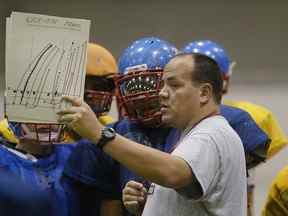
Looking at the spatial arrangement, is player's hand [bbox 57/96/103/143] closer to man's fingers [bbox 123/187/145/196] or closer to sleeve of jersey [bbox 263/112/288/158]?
man's fingers [bbox 123/187/145/196]

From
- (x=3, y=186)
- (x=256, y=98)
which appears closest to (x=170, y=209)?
(x=3, y=186)

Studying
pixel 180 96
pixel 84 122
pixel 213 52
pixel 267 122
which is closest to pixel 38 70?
pixel 84 122

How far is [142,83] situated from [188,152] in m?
0.44

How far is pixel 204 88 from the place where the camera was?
1.23 m

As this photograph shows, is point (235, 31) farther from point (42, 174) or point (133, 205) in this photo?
point (133, 205)

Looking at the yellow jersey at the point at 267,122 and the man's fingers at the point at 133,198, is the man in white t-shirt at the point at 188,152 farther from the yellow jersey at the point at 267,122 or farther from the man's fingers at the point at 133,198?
the yellow jersey at the point at 267,122

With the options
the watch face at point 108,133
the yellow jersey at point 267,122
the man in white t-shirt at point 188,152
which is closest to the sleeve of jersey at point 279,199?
the yellow jersey at point 267,122

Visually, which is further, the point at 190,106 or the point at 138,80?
the point at 138,80

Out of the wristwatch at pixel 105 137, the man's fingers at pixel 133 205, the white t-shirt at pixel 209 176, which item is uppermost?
the wristwatch at pixel 105 137

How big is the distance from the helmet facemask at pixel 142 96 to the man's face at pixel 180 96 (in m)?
0.24

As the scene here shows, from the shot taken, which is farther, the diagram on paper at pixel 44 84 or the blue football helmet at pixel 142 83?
the blue football helmet at pixel 142 83

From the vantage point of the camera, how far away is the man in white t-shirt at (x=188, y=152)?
1.09 m

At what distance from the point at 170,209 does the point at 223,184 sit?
115mm

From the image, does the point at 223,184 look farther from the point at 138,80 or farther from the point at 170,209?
the point at 138,80
